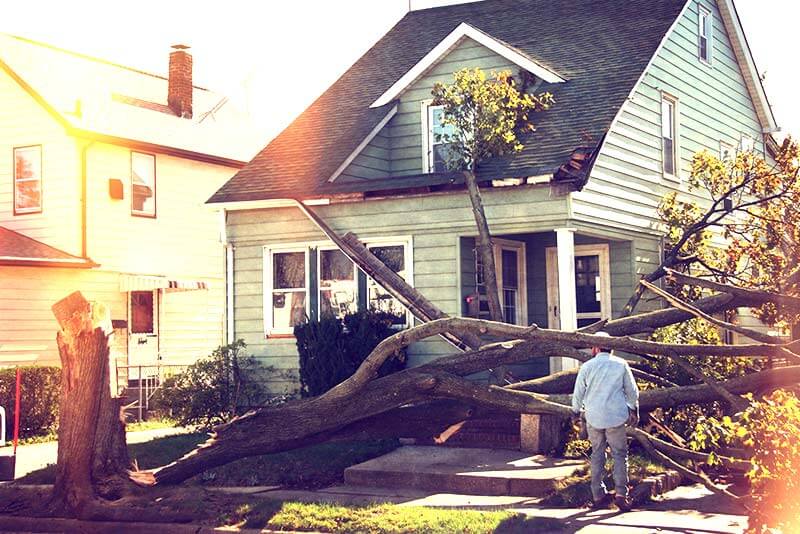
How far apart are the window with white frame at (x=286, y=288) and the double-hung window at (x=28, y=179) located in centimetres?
752

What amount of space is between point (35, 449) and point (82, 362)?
6.82 m

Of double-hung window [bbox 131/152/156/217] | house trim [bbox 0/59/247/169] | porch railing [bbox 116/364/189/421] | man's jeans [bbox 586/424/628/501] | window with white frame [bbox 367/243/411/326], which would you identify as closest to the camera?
man's jeans [bbox 586/424/628/501]

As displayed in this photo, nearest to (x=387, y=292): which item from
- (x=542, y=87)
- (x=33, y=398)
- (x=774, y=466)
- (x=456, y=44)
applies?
(x=542, y=87)

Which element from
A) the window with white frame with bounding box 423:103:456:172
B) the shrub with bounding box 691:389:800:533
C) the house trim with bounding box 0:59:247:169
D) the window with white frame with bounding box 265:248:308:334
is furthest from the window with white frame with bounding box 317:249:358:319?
the shrub with bounding box 691:389:800:533

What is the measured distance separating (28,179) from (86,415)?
1383cm

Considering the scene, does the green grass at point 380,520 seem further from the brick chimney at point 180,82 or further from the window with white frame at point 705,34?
the brick chimney at point 180,82

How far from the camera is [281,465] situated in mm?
13945

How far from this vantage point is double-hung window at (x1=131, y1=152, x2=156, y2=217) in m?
25.5

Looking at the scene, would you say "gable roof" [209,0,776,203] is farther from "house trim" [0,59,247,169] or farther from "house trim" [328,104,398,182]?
"house trim" [0,59,247,169]

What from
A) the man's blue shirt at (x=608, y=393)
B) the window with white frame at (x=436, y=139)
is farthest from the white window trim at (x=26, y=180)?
the man's blue shirt at (x=608, y=393)

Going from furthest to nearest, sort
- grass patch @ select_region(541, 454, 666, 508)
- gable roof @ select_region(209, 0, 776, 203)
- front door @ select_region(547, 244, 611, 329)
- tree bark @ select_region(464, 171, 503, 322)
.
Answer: front door @ select_region(547, 244, 611, 329) → gable roof @ select_region(209, 0, 776, 203) → tree bark @ select_region(464, 171, 503, 322) → grass patch @ select_region(541, 454, 666, 508)

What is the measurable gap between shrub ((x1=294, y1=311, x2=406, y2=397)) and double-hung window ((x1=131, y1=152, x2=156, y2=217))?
30.5ft

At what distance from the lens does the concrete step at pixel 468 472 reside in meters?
12.1

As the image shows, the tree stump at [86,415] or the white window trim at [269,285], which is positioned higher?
the white window trim at [269,285]
